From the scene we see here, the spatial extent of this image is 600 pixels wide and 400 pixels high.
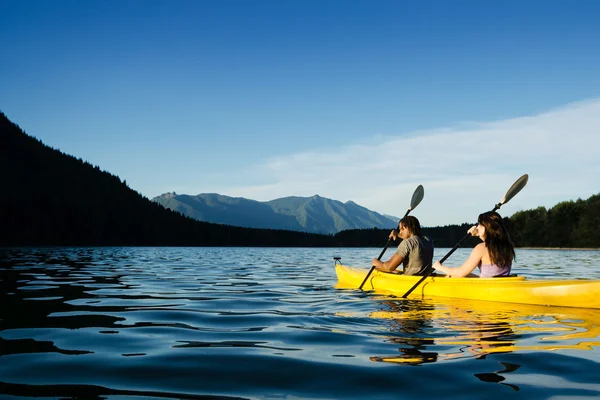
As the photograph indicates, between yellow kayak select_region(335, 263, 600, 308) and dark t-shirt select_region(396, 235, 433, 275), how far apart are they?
1.33 feet

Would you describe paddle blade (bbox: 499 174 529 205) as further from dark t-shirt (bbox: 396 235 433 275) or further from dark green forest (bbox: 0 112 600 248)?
dark green forest (bbox: 0 112 600 248)

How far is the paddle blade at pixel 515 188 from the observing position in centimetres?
1355

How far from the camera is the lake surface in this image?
4.92 metres

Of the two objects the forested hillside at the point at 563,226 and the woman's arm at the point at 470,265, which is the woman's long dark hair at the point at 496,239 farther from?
the forested hillside at the point at 563,226

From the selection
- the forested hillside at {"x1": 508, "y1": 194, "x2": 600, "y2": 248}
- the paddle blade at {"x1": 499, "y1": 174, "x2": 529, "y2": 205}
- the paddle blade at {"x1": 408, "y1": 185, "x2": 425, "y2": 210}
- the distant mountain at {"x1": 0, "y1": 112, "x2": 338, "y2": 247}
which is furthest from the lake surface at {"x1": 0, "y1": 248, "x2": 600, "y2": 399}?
the forested hillside at {"x1": 508, "y1": 194, "x2": 600, "y2": 248}

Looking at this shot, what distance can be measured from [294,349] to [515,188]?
9.17m

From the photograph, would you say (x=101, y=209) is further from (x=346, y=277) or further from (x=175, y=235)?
(x=346, y=277)

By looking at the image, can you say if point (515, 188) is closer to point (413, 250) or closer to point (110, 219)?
point (413, 250)

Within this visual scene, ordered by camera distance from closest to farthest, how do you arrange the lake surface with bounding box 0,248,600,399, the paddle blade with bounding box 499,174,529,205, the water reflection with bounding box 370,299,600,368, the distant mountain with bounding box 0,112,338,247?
the lake surface with bounding box 0,248,600,399, the water reflection with bounding box 370,299,600,368, the paddle blade with bounding box 499,174,529,205, the distant mountain with bounding box 0,112,338,247

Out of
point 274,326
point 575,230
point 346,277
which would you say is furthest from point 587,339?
point 575,230

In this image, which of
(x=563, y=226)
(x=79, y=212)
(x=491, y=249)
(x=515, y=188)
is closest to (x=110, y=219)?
(x=79, y=212)

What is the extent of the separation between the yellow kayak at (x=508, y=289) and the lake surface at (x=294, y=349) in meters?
0.26

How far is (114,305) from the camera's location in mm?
10969

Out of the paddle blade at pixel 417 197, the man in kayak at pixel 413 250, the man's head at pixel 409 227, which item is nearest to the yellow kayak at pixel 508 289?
the man in kayak at pixel 413 250
